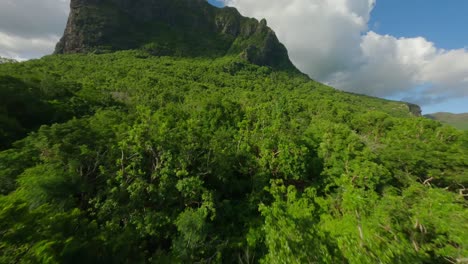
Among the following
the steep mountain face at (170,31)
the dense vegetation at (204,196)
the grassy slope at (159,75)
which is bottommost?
the dense vegetation at (204,196)

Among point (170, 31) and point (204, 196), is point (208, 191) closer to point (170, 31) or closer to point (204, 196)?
point (204, 196)

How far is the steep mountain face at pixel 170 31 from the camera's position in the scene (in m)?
120

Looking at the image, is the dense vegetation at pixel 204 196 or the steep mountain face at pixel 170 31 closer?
the dense vegetation at pixel 204 196

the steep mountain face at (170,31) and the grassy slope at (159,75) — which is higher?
the steep mountain face at (170,31)

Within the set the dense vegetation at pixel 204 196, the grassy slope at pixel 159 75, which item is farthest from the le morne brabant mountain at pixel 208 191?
the grassy slope at pixel 159 75

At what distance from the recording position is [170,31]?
529 feet

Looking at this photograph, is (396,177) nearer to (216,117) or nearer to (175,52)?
(216,117)

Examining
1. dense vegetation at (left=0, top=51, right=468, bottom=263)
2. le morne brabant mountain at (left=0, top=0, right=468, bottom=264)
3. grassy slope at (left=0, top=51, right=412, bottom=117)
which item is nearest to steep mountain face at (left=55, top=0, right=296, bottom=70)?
grassy slope at (left=0, top=51, right=412, bottom=117)

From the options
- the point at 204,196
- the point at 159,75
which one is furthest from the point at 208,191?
the point at 159,75

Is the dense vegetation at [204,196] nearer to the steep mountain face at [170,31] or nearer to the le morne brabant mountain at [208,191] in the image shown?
the le morne brabant mountain at [208,191]

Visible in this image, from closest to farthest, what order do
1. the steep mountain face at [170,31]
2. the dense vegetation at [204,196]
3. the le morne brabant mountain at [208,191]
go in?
the dense vegetation at [204,196] → the le morne brabant mountain at [208,191] → the steep mountain face at [170,31]

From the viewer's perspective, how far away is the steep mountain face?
120 metres

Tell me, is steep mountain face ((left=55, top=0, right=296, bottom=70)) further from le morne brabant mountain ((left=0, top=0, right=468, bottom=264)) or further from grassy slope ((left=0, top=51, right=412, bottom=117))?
le morne brabant mountain ((left=0, top=0, right=468, bottom=264))

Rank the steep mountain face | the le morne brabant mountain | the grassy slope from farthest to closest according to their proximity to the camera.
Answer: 1. the steep mountain face
2. the grassy slope
3. the le morne brabant mountain
